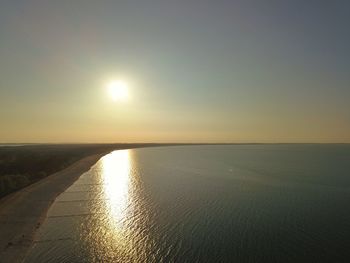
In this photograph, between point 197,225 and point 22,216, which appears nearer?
point 197,225

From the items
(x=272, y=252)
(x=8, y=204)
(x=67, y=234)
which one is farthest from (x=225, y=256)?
(x=8, y=204)

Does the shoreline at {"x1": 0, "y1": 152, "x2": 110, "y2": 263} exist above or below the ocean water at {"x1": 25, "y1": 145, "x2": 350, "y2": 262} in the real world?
above

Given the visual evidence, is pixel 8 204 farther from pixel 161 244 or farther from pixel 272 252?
pixel 272 252

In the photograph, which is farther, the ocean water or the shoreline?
the ocean water

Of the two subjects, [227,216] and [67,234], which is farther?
[227,216]

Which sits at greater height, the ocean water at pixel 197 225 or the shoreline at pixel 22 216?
the shoreline at pixel 22 216

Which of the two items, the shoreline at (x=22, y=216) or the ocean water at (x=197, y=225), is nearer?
the shoreline at (x=22, y=216)

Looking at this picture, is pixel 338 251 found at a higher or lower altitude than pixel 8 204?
lower

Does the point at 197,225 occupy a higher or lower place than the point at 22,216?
lower
